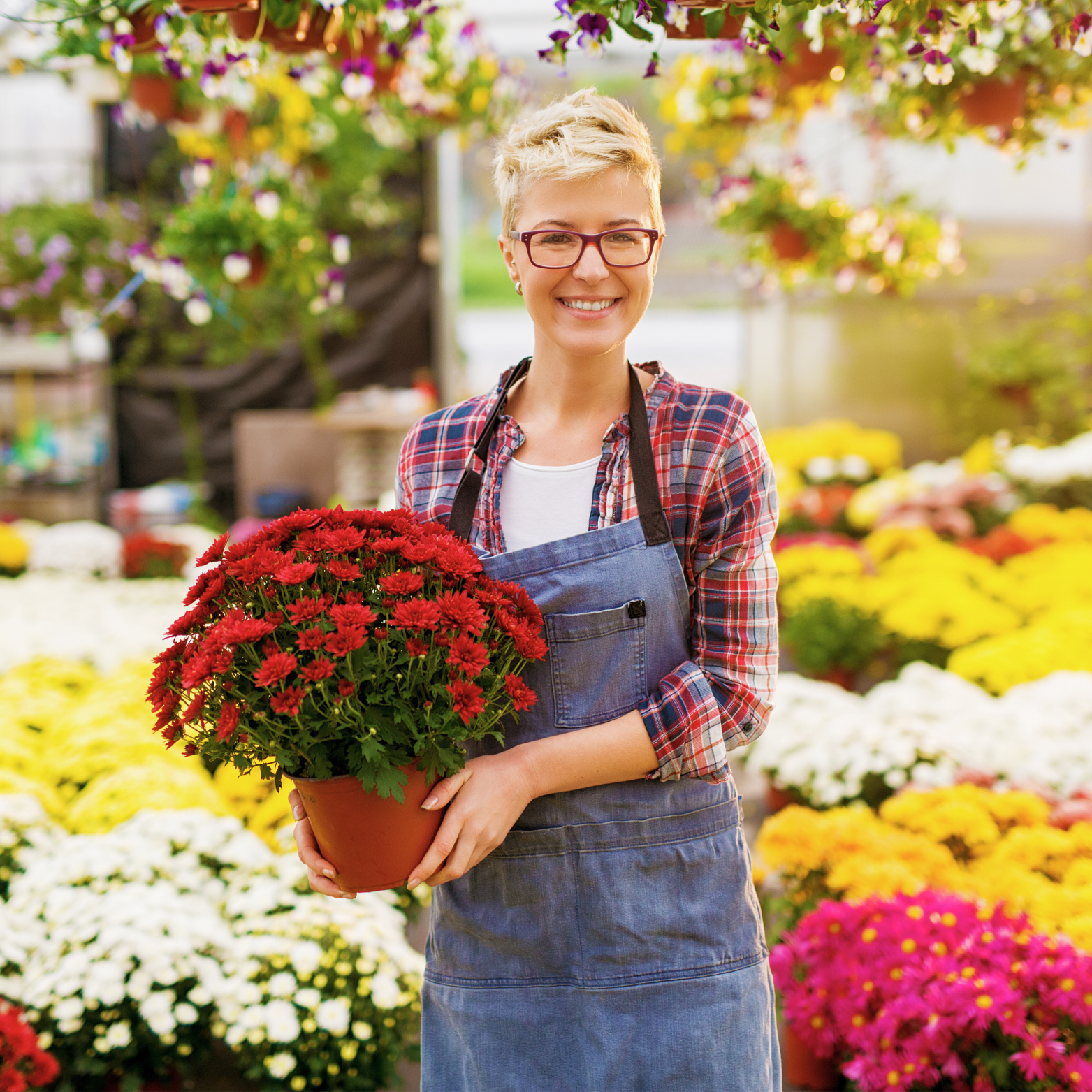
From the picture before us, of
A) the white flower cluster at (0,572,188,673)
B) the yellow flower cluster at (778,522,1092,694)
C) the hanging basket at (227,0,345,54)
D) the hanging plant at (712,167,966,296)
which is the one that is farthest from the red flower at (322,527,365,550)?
the hanging plant at (712,167,966,296)

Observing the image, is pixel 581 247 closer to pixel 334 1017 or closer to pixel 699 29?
pixel 699 29

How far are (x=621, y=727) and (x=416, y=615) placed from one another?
27 centimetres

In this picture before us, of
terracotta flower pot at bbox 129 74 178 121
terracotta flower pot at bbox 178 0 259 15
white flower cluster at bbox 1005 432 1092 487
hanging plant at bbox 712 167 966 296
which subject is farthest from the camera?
white flower cluster at bbox 1005 432 1092 487

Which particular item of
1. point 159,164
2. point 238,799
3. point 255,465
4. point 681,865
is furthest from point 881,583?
point 159,164

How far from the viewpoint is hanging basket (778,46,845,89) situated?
269 cm

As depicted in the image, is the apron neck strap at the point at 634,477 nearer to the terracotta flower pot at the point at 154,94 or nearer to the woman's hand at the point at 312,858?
the woman's hand at the point at 312,858

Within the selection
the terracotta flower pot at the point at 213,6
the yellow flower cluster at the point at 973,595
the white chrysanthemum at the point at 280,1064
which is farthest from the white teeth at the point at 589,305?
the yellow flower cluster at the point at 973,595

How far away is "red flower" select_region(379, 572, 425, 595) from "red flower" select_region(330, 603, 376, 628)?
4 centimetres

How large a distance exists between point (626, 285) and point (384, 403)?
6.23 metres

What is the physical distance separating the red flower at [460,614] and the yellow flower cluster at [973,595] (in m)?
2.61

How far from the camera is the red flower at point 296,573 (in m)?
1.03

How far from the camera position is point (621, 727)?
1129mm

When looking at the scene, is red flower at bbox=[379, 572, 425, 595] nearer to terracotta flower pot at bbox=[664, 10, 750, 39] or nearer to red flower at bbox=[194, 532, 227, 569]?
red flower at bbox=[194, 532, 227, 569]

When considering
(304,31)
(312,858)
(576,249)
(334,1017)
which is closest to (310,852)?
(312,858)
